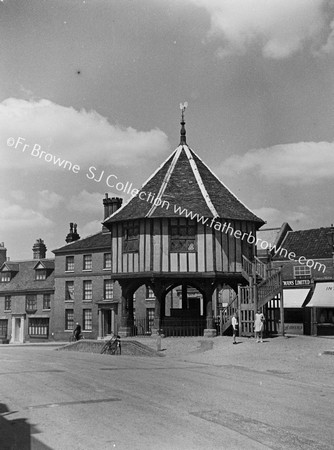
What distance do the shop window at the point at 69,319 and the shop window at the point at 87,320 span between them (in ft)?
4.10

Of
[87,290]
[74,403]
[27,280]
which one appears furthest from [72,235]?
[74,403]

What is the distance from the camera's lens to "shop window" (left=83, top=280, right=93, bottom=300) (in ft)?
151

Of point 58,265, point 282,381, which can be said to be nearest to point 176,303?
point 58,265

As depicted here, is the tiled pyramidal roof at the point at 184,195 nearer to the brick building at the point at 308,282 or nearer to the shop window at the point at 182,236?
the shop window at the point at 182,236

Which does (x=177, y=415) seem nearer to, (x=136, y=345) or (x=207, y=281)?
(x=136, y=345)

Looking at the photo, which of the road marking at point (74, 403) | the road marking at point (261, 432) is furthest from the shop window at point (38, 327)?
the road marking at point (261, 432)

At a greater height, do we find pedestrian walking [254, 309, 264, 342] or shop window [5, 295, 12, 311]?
shop window [5, 295, 12, 311]

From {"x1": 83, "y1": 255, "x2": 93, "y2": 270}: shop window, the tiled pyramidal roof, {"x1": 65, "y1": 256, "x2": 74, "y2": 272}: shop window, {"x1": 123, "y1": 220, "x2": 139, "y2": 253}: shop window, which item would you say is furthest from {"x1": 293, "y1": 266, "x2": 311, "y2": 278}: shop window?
{"x1": 65, "y1": 256, "x2": 74, "y2": 272}: shop window

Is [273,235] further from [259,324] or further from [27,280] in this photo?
[259,324]

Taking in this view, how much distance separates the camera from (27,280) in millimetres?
52344

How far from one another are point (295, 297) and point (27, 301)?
2620 cm

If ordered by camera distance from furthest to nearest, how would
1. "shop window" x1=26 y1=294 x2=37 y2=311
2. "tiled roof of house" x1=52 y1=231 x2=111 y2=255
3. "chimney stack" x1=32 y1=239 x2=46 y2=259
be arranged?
1. "chimney stack" x1=32 y1=239 x2=46 y2=259
2. "shop window" x1=26 y1=294 x2=37 y2=311
3. "tiled roof of house" x1=52 y1=231 x2=111 y2=255

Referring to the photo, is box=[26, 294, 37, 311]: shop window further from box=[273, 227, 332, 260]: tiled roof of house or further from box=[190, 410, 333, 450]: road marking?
box=[190, 410, 333, 450]: road marking

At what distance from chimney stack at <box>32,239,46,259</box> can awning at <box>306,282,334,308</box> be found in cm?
3155
